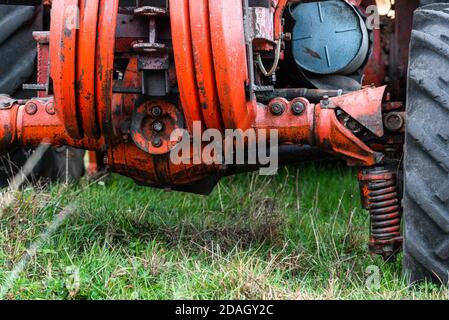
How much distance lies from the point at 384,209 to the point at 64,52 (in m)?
1.12

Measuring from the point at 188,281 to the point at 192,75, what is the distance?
64 centimetres

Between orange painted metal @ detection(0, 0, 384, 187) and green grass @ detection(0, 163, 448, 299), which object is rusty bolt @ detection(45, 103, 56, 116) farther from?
green grass @ detection(0, 163, 448, 299)

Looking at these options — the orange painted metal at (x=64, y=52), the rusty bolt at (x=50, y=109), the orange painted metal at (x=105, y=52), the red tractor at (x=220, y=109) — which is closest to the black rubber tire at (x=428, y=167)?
the red tractor at (x=220, y=109)

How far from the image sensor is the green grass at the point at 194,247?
298 centimetres

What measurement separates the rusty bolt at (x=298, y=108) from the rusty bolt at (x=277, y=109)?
0.12ft

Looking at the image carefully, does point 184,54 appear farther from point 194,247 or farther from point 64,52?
point 194,247

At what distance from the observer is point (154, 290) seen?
10.00 ft

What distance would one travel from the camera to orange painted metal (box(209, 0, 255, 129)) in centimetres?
278

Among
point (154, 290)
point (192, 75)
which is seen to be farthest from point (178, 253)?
point (192, 75)

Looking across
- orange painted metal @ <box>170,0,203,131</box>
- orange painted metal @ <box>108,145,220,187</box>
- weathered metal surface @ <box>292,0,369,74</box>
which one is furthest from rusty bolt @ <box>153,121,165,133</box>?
weathered metal surface @ <box>292,0,369,74</box>

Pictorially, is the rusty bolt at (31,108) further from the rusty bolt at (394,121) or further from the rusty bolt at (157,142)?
the rusty bolt at (394,121)

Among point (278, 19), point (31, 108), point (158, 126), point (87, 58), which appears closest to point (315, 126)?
point (278, 19)

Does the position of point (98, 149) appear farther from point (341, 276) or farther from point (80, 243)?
point (341, 276)

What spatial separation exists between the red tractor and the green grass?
220mm
